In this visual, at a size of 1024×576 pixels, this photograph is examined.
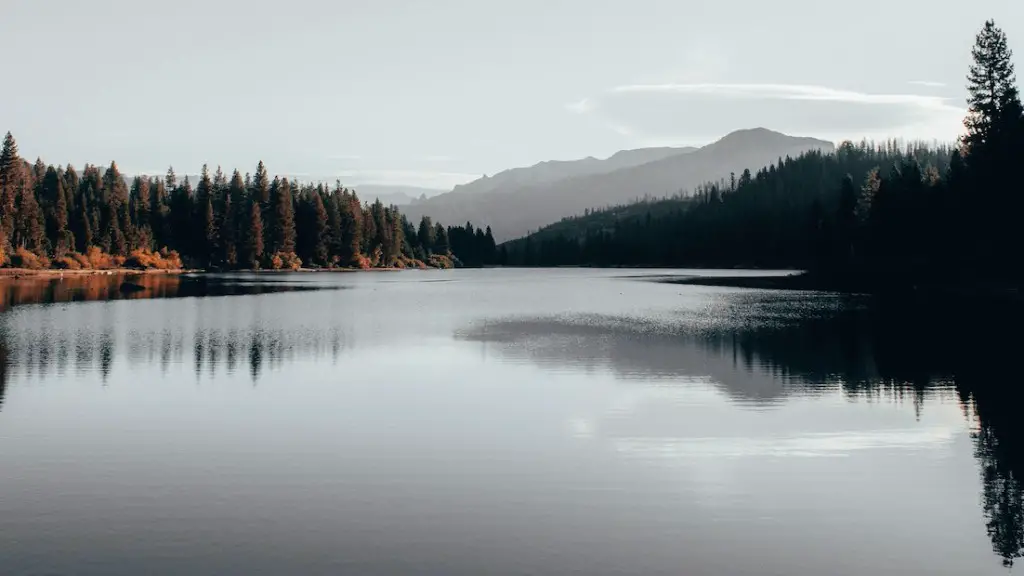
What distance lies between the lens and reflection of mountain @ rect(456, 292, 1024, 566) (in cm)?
2170

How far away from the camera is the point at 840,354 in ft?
136

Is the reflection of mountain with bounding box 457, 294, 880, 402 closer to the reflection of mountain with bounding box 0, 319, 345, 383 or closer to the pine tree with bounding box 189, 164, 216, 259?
the reflection of mountain with bounding box 0, 319, 345, 383

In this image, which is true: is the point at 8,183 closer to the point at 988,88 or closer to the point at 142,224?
the point at 142,224

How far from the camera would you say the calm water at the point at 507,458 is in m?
13.6

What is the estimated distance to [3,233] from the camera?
140 m

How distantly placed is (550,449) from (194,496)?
833 centimetres

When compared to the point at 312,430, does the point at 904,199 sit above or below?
above

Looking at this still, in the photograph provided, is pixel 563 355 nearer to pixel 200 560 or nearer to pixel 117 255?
pixel 200 560

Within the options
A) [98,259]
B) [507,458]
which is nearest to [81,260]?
[98,259]

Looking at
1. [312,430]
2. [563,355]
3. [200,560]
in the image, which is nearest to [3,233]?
[563,355]

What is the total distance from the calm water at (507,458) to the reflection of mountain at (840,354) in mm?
217

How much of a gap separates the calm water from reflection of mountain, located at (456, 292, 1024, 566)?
22 cm

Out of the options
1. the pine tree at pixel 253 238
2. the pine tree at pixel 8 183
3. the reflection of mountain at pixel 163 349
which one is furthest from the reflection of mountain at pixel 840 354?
the pine tree at pixel 253 238

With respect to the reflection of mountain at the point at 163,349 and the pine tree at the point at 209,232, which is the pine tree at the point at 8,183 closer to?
the pine tree at the point at 209,232
